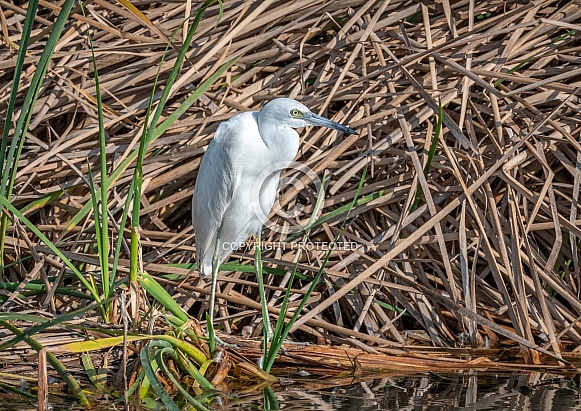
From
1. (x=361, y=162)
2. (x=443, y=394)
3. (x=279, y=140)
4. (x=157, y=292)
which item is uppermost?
(x=279, y=140)

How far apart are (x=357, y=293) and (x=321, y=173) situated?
601 millimetres

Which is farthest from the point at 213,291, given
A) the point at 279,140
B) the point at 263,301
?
the point at 279,140

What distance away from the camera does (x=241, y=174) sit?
331 centimetres

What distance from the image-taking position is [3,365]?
283 cm

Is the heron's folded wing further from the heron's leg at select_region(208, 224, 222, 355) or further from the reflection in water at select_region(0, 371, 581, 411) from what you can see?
the reflection in water at select_region(0, 371, 581, 411)

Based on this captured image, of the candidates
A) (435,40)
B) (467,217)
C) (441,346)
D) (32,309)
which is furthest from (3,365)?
(435,40)

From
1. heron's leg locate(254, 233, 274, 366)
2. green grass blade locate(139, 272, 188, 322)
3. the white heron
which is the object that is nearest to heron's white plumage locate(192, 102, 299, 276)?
the white heron

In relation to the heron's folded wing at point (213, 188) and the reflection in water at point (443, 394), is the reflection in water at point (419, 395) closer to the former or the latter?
the reflection in water at point (443, 394)

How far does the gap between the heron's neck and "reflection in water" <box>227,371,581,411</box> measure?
890mm

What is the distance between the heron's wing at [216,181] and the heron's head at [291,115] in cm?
15

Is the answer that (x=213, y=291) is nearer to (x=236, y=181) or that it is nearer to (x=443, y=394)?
(x=236, y=181)

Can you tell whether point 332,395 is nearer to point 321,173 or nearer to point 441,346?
point 441,346

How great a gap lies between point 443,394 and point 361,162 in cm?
131

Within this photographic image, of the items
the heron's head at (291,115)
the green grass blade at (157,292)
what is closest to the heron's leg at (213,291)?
the green grass blade at (157,292)
